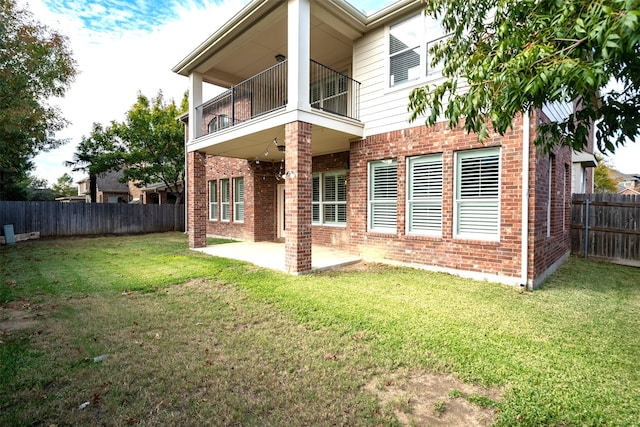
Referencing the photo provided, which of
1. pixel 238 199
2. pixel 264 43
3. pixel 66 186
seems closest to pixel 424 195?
pixel 264 43

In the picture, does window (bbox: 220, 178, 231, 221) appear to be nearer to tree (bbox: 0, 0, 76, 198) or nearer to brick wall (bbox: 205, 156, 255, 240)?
brick wall (bbox: 205, 156, 255, 240)

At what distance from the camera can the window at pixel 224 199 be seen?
13808 mm

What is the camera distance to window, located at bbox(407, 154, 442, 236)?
273 inches

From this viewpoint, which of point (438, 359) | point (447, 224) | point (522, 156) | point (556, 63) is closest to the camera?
point (556, 63)

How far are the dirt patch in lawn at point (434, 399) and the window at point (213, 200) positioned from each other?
13.1m

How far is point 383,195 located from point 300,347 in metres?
5.29

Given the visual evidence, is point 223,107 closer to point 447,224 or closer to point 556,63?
point 447,224

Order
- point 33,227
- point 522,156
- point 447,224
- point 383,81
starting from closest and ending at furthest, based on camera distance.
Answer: point 522,156 < point 447,224 < point 383,81 < point 33,227

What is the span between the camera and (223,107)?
13.8m

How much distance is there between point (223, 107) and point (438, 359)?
43.9 feet

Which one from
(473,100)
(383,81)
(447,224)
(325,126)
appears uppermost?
(383,81)

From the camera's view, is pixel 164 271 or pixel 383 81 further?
pixel 383 81

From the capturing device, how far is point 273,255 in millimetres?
8766

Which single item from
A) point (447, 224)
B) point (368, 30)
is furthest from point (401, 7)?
point (447, 224)
